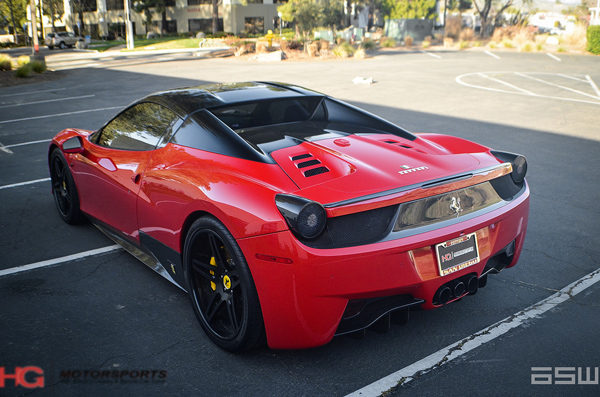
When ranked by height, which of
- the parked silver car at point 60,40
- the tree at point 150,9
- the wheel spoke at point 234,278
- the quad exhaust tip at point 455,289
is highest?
the tree at point 150,9

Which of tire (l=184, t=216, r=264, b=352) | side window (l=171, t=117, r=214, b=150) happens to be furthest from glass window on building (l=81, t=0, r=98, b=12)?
tire (l=184, t=216, r=264, b=352)

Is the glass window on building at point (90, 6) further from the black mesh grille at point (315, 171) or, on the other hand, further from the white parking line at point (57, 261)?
the black mesh grille at point (315, 171)

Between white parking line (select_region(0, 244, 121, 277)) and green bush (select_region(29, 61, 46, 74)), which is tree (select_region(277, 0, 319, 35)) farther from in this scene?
white parking line (select_region(0, 244, 121, 277))

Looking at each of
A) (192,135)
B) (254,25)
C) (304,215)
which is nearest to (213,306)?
(304,215)

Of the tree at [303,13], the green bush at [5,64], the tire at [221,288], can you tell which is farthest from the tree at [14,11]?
the tire at [221,288]

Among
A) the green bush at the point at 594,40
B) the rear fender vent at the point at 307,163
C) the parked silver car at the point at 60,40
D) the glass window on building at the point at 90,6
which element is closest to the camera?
the rear fender vent at the point at 307,163

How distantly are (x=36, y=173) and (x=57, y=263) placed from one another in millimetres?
3574

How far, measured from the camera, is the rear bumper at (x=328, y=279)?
265 cm

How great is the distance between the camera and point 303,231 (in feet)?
8.63

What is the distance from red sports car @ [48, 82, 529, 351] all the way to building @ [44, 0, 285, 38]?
58.1m

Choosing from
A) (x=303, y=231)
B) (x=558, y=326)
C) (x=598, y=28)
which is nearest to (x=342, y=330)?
(x=303, y=231)

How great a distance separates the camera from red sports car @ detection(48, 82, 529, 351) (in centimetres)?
271

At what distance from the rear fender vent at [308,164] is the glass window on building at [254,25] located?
64761 mm

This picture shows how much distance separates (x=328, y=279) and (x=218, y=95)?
1.93 m
